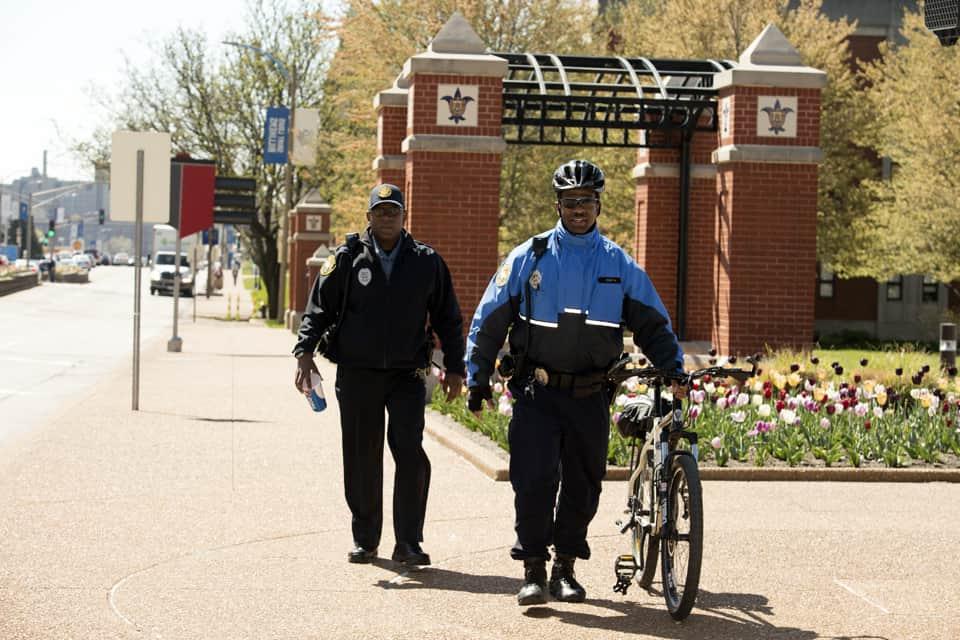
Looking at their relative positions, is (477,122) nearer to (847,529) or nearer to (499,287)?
(847,529)

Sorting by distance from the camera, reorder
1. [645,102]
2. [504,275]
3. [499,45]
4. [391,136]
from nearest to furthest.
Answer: [504,275] → [645,102] → [391,136] → [499,45]

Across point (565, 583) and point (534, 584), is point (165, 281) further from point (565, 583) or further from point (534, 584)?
point (534, 584)

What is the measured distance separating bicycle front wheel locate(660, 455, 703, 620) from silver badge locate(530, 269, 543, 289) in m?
0.95

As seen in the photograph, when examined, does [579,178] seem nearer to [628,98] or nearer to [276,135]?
[628,98]

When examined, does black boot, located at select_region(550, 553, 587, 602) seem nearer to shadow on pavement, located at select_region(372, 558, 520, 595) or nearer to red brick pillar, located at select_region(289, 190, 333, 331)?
shadow on pavement, located at select_region(372, 558, 520, 595)

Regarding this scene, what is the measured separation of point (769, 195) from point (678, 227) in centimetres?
300

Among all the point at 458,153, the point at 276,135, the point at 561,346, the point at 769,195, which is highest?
the point at 276,135

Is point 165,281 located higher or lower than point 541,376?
higher

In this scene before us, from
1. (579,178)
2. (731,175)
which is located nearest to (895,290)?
(731,175)

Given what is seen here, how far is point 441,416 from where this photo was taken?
577 inches

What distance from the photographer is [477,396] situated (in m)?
6.59

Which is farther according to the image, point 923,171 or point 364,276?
point 923,171

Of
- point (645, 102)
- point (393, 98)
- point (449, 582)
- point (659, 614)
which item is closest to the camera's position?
point (659, 614)

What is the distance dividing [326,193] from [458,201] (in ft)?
98.6
